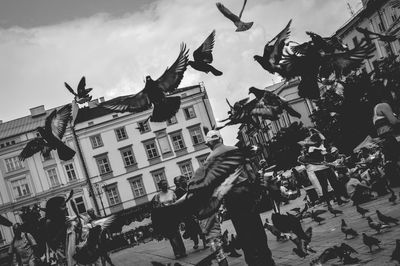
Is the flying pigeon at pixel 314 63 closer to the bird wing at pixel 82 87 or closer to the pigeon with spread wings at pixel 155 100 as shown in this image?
the pigeon with spread wings at pixel 155 100

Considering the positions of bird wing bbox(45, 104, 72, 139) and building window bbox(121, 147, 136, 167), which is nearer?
bird wing bbox(45, 104, 72, 139)

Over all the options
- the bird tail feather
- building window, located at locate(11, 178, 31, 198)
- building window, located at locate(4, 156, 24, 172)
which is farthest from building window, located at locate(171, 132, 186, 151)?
the bird tail feather

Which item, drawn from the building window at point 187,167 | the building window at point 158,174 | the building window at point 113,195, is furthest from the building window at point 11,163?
the building window at point 187,167

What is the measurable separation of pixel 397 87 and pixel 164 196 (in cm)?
654

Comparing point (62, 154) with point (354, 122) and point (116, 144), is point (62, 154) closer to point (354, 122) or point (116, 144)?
point (354, 122)

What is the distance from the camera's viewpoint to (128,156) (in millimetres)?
46938

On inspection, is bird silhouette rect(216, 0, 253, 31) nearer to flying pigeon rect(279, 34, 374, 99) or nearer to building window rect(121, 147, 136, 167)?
flying pigeon rect(279, 34, 374, 99)

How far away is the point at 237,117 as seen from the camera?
3525mm

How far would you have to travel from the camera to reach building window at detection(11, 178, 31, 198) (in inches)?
1853

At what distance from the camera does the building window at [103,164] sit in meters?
46.5

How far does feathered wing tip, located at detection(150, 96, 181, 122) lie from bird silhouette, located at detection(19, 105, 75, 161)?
31.9 inches

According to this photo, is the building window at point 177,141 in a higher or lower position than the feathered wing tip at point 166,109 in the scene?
higher

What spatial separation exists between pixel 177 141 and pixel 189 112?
3.84m

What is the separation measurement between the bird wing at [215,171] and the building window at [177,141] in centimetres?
4366
